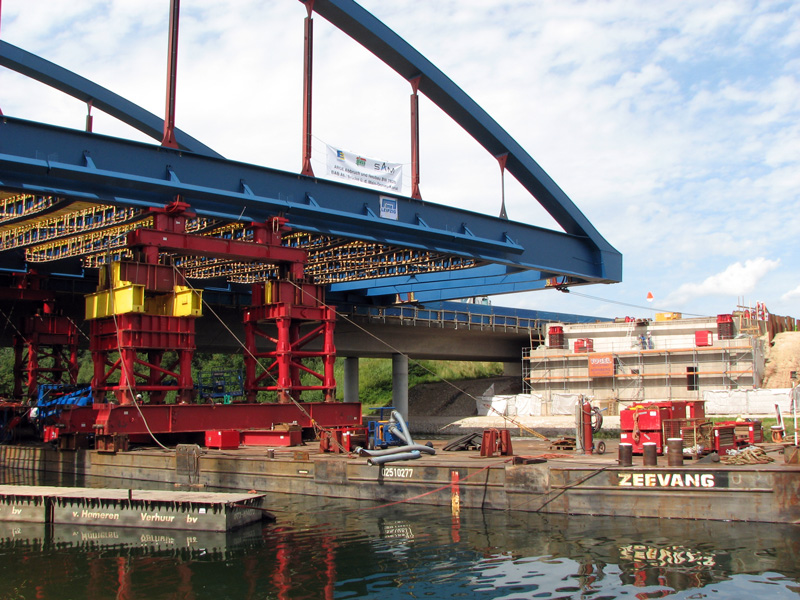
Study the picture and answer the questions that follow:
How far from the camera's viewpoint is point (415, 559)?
1563 cm

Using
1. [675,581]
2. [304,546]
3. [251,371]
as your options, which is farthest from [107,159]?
[675,581]

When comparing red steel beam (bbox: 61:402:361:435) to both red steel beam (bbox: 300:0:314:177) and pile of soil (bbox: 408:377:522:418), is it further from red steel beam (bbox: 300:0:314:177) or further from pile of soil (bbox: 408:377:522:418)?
pile of soil (bbox: 408:377:522:418)

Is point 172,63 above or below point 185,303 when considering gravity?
above

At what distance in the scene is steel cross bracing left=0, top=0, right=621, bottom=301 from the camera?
83.6 ft

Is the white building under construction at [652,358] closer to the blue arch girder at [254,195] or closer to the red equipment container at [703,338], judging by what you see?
the red equipment container at [703,338]

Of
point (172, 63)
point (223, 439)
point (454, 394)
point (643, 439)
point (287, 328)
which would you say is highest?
point (172, 63)

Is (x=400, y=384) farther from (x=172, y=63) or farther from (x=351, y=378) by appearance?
(x=172, y=63)

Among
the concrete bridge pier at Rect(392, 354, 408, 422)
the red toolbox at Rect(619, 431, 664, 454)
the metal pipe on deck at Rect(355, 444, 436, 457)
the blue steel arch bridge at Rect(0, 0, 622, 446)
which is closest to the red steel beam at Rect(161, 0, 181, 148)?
the blue steel arch bridge at Rect(0, 0, 622, 446)

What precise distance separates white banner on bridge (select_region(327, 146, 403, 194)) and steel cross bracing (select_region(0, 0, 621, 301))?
0.59 m

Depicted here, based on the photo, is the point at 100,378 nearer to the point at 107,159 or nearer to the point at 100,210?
the point at 100,210

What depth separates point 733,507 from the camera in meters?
17.8

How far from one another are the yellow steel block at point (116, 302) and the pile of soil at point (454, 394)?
121 feet

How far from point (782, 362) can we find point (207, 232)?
129 ft

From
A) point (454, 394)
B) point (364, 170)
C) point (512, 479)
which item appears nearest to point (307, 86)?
point (364, 170)
